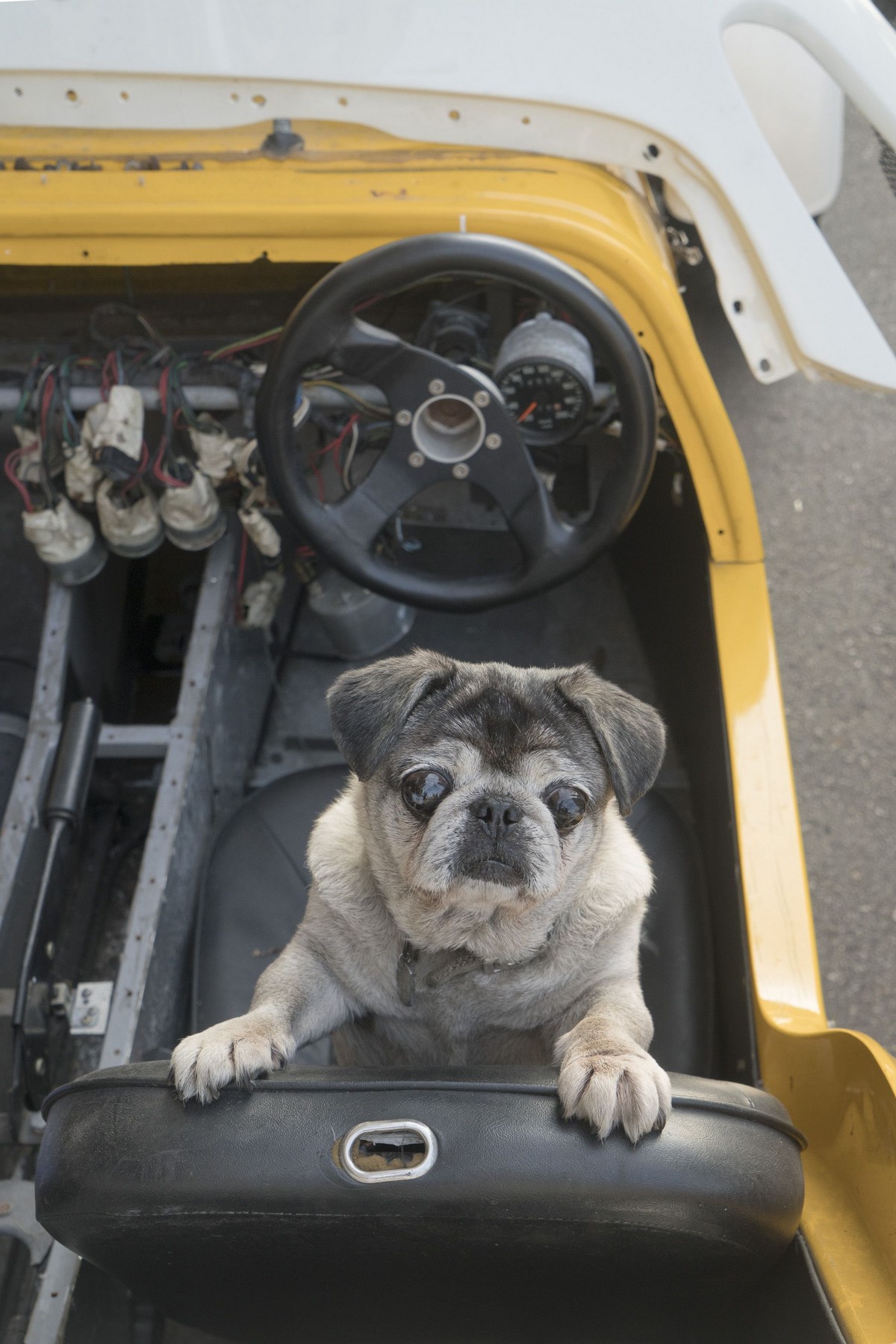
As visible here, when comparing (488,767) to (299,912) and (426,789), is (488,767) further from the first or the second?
(299,912)

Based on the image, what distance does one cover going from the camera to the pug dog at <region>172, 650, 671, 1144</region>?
1.25 m

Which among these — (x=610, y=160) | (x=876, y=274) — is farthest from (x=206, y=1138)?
(x=876, y=274)

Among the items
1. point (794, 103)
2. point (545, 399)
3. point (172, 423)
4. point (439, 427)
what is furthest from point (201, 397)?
point (794, 103)

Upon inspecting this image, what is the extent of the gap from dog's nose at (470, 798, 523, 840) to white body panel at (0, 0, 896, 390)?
3.15 ft

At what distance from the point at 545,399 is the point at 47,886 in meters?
1.06

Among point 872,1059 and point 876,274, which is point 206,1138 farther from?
point 876,274

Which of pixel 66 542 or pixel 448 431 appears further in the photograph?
pixel 66 542

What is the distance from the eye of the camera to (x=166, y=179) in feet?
5.62

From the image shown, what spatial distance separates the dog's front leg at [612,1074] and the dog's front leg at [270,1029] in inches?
12.3

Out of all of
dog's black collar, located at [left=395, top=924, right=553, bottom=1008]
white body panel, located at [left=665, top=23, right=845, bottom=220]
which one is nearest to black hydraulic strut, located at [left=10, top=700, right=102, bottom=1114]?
dog's black collar, located at [left=395, top=924, right=553, bottom=1008]

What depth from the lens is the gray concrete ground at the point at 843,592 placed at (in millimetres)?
2469

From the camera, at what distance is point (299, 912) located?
72.5 inches

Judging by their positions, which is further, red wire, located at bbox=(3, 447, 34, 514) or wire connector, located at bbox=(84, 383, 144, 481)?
red wire, located at bbox=(3, 447, 34, 514)

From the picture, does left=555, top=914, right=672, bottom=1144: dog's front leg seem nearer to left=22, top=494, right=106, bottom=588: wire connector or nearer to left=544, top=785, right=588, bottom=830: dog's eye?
left=544, top=785, right=588, bottom=830: dog's eye
